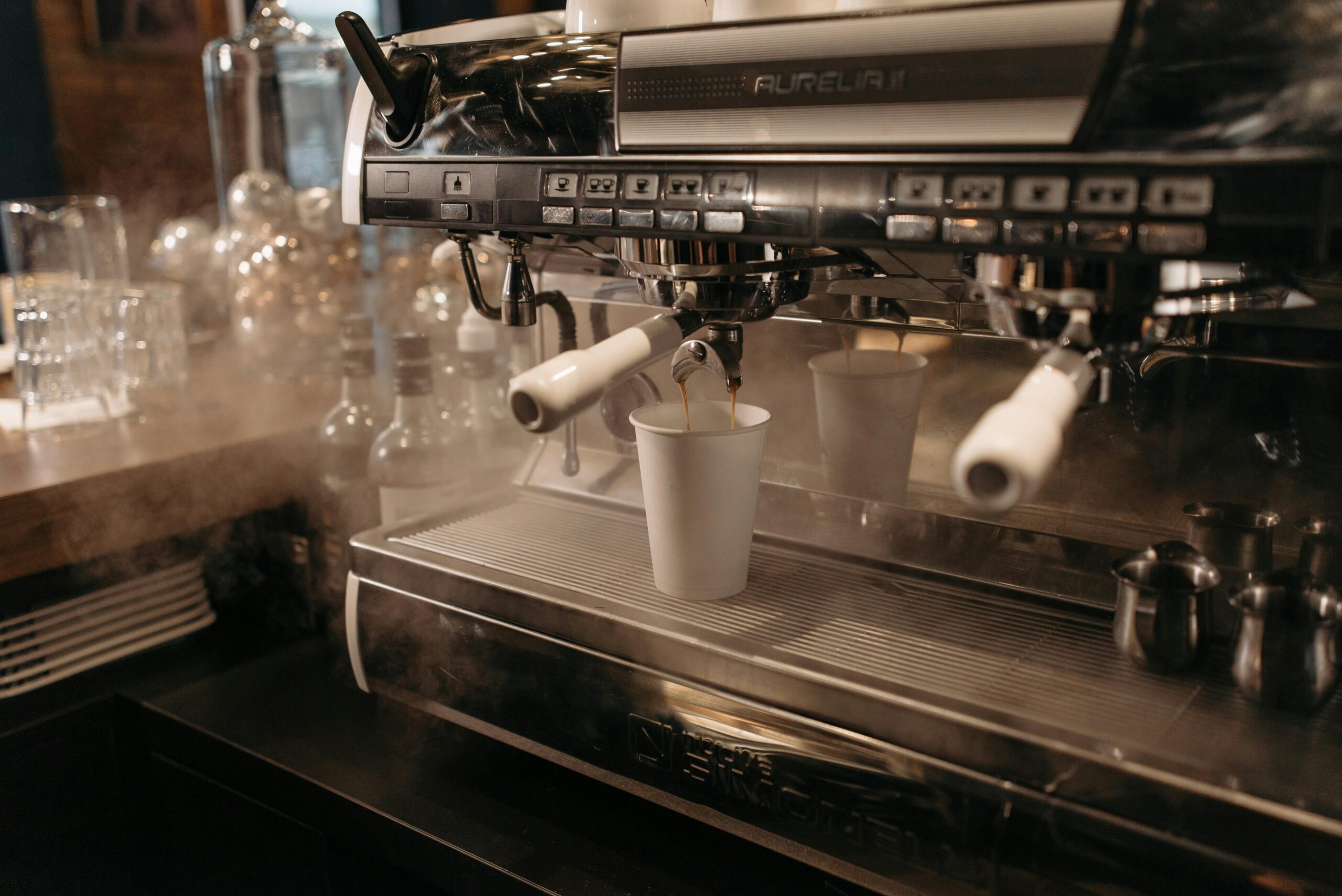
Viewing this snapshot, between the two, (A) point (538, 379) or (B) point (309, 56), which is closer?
(A) point (538, 379)

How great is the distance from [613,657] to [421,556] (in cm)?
18

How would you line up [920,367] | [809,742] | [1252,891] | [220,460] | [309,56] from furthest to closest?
[309,56] < [220,460] < [920,367] < [809,742] < [1252,891]

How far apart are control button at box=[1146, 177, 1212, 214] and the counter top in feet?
2.85

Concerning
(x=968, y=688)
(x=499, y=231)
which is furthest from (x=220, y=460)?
(x=968, y=688)

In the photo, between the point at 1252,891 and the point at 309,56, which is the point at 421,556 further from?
the point at 309,56

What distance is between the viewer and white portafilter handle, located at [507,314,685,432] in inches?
18.4

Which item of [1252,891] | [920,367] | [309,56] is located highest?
[309,56]

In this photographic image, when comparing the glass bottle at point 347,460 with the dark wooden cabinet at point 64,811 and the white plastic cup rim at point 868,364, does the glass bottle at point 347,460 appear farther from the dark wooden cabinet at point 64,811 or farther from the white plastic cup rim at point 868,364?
the white plastic cup rim at point 868,364

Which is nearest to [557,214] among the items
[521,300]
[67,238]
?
[521,300]

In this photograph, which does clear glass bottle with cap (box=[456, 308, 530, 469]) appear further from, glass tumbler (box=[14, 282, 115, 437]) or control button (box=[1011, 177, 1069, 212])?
control button (box=[1011, 177, 1069, 212])

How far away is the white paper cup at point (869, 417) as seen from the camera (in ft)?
2.22

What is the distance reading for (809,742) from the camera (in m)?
0.53

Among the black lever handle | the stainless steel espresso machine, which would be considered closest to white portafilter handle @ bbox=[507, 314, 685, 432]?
the stainless steel espresso machine

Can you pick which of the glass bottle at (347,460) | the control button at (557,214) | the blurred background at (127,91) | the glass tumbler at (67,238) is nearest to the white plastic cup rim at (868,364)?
the control button at (557,214)
